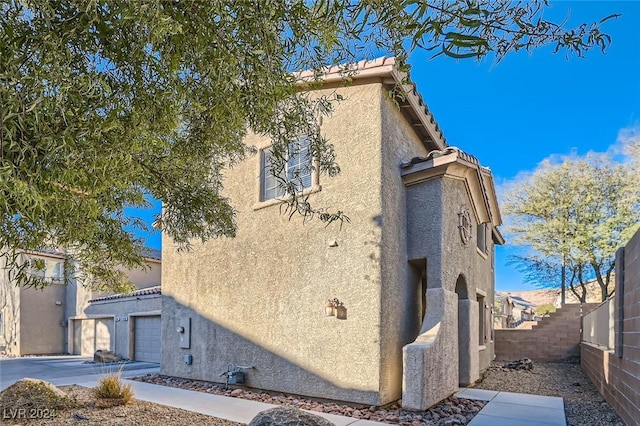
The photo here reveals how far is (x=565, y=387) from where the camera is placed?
490 inches

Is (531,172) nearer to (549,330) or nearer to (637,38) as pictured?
(637,38)

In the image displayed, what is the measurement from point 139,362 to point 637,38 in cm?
2767

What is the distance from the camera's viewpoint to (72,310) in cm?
2655

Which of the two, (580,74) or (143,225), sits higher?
(580,74)

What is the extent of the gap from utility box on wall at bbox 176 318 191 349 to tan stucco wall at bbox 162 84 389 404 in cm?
26

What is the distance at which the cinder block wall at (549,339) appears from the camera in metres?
19.2

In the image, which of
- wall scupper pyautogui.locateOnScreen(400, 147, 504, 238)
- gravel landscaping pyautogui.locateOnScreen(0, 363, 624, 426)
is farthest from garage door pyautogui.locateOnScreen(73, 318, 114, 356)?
wall scupper pyautogui.locateOnScreen(400, 147, 504, 238)

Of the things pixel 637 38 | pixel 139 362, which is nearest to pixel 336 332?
pixel 139 362

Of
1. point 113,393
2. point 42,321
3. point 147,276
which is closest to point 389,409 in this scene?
point 113,393

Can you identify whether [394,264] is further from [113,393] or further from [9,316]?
[9,316]

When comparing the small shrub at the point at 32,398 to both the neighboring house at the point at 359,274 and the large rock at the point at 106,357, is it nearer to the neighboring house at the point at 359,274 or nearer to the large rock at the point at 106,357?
the neighboring house at the point at 359,274

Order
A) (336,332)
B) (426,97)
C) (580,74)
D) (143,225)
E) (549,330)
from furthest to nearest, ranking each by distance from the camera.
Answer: (580,74) → (549,330) → (426,97) → (336,332) → (143,225)

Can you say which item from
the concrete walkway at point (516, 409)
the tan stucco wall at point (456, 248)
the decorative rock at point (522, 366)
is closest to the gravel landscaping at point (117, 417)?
the concrete walkway at point (516, 409)

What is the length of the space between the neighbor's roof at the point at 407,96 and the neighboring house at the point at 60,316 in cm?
1696
